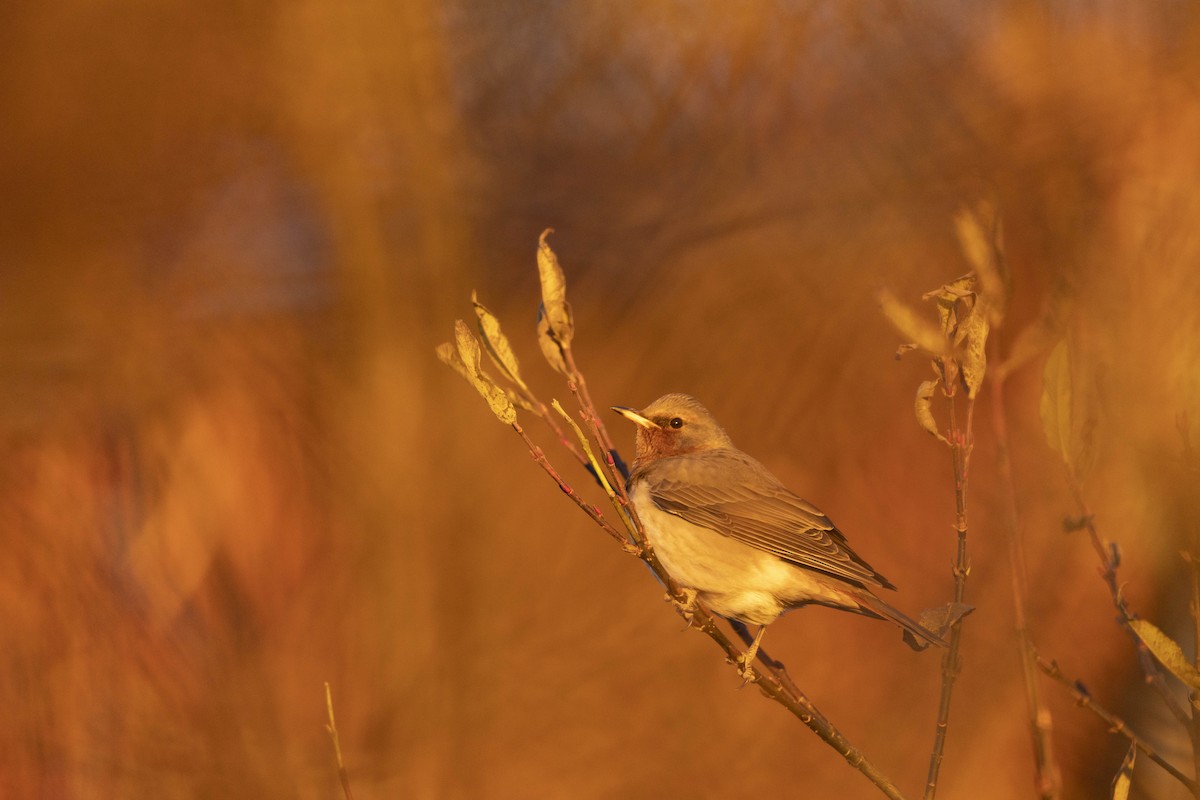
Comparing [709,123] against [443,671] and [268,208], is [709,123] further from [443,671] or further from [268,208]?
[443,671]

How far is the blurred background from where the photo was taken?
127 inches

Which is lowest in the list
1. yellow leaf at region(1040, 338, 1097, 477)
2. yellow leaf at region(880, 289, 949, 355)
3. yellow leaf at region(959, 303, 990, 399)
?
yellow leaf at region(1040, 338, 1097, 477)

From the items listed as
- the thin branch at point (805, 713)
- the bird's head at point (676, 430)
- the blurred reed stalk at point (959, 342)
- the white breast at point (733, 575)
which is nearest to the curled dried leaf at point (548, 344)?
the thin branch at point (805, 713)

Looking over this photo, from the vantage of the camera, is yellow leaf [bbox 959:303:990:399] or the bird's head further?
the bird's head

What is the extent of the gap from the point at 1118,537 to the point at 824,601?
105 cm

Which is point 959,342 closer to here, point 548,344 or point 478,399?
point 548,344

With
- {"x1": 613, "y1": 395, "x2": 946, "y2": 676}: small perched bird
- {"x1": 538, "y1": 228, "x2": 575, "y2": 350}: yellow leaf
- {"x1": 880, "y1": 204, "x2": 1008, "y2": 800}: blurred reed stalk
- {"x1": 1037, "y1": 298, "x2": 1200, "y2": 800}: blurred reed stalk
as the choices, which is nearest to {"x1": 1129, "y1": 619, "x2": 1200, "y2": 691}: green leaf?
{"x1": 1037, "y1": 298, "x2": 1200, "y2": 800}: blurred reed stalk

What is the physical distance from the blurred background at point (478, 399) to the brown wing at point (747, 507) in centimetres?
55

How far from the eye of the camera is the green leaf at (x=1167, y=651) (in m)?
1.03

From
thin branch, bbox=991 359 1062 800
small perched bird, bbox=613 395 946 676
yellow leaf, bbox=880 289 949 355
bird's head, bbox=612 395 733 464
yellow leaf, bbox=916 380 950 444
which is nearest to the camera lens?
thin branch, bbox=991 359 1062 800

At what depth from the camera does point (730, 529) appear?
2.65 m

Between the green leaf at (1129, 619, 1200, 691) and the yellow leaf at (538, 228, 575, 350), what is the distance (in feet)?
2.35

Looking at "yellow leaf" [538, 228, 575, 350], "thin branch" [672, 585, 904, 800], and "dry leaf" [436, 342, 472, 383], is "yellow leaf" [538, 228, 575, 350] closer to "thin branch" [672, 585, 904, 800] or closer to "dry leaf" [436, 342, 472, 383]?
"dry leaf" [436, 342, 472, 383]

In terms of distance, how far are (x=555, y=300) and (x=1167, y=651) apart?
0.80m
